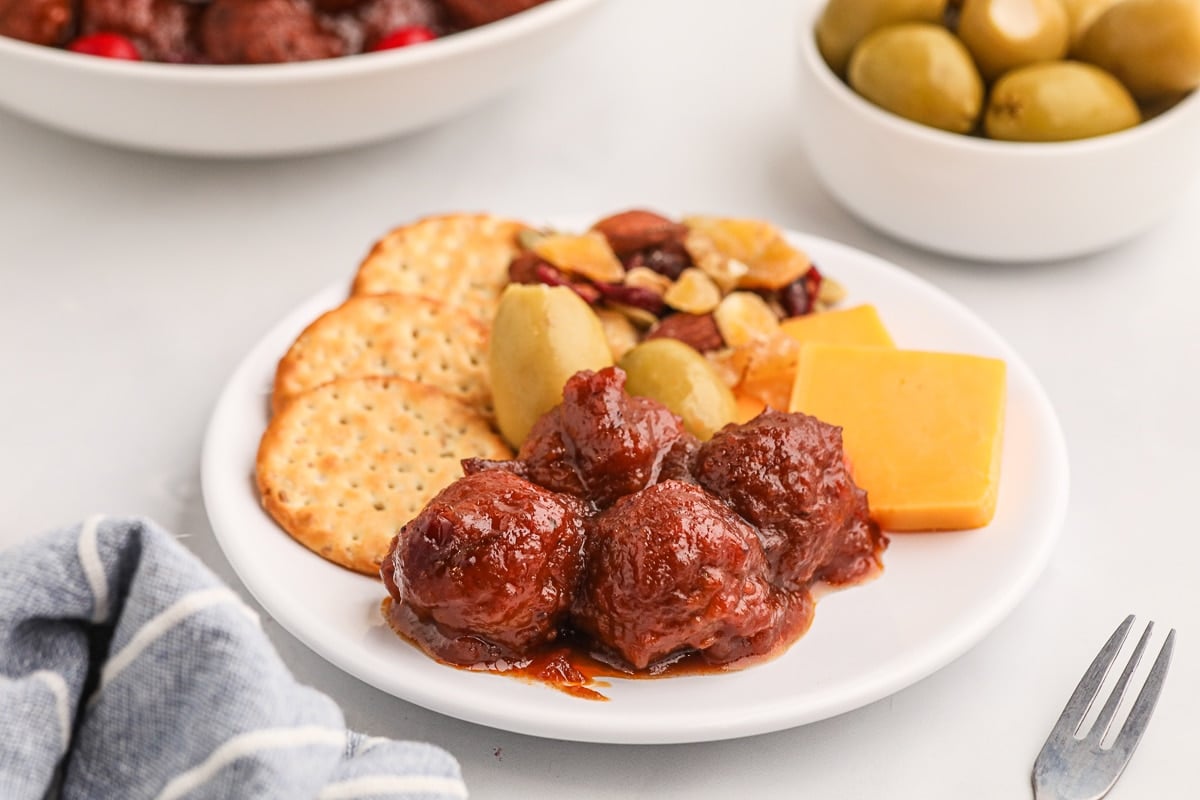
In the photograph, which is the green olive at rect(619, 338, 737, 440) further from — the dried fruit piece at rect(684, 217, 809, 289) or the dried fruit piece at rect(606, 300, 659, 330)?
the dried fruit piece at rect(684, 217, 809, 289)

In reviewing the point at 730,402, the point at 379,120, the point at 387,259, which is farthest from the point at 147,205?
the point at 730,402

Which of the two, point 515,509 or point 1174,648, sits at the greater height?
point 515,509

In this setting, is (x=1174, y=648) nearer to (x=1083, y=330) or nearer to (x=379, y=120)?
(x=1083, y=330)

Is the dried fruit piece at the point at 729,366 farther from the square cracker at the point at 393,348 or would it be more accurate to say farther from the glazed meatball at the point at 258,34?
the glazed meatball at the point at 258,34

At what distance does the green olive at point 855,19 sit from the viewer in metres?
2.88

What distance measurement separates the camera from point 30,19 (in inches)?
116

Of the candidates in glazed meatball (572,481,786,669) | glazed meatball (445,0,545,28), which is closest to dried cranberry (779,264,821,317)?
glazed meatball (572,481,786,669)

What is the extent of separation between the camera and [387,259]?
265cm

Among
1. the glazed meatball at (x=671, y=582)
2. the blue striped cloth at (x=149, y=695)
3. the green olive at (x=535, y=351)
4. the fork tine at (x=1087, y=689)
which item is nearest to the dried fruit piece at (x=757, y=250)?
the green olive at (x=535, y=351)

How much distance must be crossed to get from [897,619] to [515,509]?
61 centimetres

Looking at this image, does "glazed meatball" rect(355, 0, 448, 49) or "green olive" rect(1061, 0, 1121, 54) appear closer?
"green olive" rect(1061, 0, 1121, 54)

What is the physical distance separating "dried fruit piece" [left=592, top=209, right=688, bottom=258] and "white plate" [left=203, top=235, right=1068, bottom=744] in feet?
2.43

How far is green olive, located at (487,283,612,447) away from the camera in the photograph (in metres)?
2.27

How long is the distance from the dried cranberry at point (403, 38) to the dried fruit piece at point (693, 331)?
1064 mm
